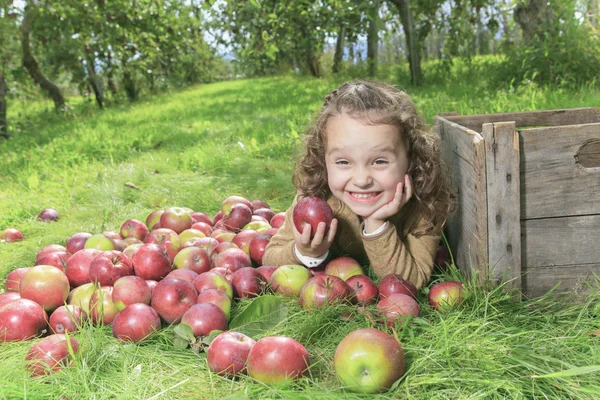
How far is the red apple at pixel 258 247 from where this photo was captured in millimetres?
2885

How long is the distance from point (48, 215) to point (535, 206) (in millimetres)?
3567

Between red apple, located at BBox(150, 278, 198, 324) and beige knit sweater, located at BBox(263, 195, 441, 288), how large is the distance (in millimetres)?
562

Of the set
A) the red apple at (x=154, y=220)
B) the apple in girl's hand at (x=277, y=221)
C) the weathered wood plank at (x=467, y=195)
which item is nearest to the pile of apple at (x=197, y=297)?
the weathered wood plank at (x=467, y=195)

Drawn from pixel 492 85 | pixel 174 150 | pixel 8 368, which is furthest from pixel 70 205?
pixel 492 85

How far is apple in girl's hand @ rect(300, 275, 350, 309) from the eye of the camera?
7.06 feet

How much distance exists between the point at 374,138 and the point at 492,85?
5748mm

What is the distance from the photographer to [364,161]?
229 cm

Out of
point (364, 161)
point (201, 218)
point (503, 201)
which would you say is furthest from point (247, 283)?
point (201, 218)

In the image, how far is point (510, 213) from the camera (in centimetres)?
202

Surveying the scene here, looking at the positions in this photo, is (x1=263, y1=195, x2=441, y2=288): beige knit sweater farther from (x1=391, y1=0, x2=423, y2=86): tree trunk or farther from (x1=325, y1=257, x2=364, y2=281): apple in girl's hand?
(x1=391, y1=0, x2=423, y2=86): tree trunk

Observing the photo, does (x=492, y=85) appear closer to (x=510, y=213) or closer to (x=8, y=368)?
(x=510, y=213)

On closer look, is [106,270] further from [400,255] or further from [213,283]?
[400,255]

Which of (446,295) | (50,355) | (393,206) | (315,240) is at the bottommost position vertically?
(446,295)

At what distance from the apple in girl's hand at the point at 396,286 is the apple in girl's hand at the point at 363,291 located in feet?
0.11
